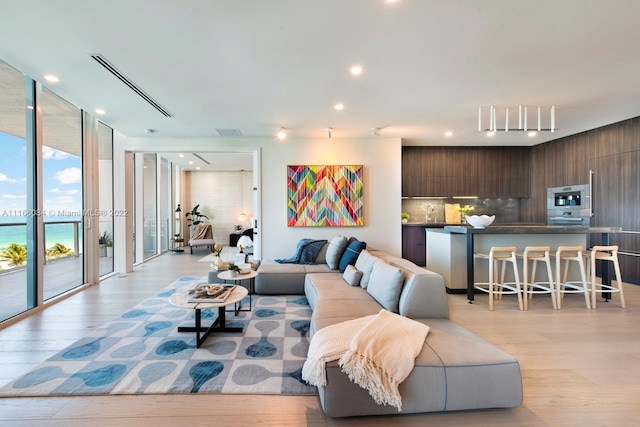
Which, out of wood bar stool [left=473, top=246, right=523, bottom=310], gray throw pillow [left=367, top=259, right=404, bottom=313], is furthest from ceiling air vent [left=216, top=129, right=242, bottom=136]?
wood bar stool [left=473, top=246, right=523, bottom=310]

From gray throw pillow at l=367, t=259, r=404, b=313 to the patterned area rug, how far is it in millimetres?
834

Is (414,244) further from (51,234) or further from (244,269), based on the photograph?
(51,234)

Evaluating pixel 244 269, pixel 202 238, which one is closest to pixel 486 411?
pixel 244 269

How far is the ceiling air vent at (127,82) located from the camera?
9.25ft

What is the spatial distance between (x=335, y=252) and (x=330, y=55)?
2695 millimetres

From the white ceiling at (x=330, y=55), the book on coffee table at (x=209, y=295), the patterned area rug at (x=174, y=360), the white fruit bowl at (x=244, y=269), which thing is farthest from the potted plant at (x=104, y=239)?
the book on coffee table at (x=209, y=295)

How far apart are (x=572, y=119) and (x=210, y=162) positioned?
844 centimetres

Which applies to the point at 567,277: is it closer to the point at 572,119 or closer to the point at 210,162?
the point at 572,119

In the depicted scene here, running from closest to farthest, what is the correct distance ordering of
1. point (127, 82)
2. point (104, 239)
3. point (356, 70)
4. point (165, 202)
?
point (356, 70)
point (127, 82)
point (104, 239)
point (165, 202)

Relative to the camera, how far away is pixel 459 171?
6.65 meters

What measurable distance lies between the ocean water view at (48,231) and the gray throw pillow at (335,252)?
12.6ft

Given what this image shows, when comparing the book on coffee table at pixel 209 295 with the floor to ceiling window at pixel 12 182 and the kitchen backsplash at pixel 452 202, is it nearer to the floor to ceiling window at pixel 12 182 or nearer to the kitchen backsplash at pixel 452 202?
the floor to ceiling window at pixel 12 182

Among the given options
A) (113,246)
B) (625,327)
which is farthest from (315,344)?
(113,246)

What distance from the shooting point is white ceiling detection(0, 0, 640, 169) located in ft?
6.91
